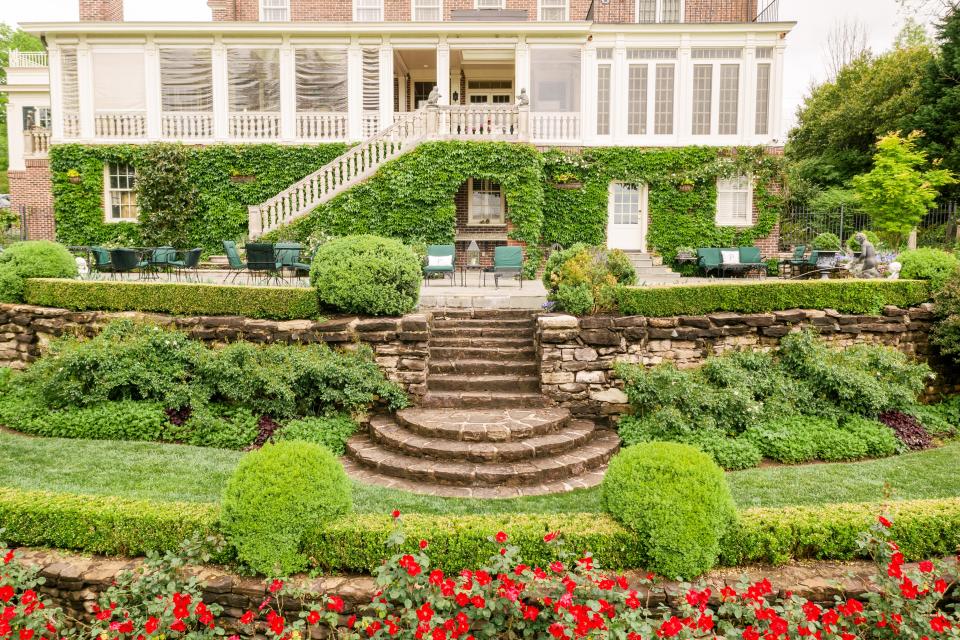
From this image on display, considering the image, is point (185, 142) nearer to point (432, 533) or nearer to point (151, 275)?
point (151, 275)

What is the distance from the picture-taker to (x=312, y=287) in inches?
352

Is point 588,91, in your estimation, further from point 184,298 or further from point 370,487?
point 370,487

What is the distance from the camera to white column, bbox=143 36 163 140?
1761 cm

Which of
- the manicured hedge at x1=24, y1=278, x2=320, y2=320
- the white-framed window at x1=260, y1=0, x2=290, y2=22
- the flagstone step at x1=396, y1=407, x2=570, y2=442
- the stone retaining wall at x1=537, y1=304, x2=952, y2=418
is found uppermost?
the white-framed window at x1=260, y1=0, x2=290, y2=22

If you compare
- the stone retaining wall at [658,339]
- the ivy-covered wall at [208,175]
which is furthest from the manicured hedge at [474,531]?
the ivy-covered wall at [208,175]

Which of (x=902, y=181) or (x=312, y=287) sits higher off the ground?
(x=902, y=181)

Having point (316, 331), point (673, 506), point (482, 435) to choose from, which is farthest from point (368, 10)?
point (673, 506)

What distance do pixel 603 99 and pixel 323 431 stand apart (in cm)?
1394

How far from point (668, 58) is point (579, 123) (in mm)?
3313

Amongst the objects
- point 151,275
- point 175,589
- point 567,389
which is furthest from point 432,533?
point 151,275

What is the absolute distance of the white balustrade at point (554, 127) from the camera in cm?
1731

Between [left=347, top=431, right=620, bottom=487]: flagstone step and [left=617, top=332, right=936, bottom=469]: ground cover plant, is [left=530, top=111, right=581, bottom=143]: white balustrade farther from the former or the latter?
[left=347, top=431, right=620, bottom=487]: flagstone step

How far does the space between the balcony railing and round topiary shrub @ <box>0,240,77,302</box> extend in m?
20.9

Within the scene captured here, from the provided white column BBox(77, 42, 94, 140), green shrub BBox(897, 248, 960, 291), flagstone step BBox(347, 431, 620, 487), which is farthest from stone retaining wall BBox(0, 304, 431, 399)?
white column BBox(77, 42, 94, 140)
